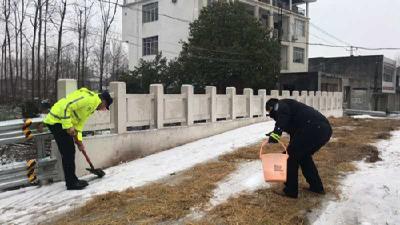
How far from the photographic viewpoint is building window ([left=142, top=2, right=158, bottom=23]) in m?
41.9

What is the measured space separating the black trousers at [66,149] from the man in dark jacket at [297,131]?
3.27 metres

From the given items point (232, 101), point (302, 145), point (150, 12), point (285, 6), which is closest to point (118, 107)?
point (302, 145)

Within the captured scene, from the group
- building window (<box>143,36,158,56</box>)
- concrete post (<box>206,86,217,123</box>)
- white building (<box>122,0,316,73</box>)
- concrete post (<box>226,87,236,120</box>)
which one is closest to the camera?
concrete post (<box>206,86,217,123</box>)

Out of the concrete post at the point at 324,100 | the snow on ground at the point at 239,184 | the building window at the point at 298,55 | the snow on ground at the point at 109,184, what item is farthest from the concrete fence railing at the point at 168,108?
the building window at the point at 298,55

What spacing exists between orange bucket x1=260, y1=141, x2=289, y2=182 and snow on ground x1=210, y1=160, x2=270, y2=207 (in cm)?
35

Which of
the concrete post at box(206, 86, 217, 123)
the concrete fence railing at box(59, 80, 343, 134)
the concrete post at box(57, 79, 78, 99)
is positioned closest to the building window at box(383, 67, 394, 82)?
the concrete fence railing at box(59, 80, 343, 134)

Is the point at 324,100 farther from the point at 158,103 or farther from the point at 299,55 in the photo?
the point at 299,55

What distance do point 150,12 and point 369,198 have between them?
3894 cm

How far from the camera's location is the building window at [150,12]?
4191 centimetres

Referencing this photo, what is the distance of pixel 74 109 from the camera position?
6.59 m

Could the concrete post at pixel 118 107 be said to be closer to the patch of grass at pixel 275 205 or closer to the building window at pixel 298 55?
the patch of grass at pixel 275 205

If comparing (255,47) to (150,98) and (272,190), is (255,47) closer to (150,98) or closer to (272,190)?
(150,98)

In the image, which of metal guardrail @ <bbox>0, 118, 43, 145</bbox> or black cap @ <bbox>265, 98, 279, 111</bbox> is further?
metal guardrail @ <bbox>0, 118, 43, 145</bbox>

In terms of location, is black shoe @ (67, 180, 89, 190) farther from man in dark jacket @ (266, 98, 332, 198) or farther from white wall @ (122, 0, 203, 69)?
white wall @ (122, 0, 203, 69)
